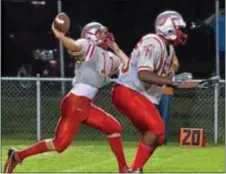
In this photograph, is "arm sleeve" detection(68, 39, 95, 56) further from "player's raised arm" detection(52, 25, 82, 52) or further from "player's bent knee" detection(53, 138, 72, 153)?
"player's bent knee" detection(53, 138, 72, 153)

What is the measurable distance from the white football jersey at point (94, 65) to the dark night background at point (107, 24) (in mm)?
8293

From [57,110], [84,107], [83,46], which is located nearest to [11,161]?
[84,107]

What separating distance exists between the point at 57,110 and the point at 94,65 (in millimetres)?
6078

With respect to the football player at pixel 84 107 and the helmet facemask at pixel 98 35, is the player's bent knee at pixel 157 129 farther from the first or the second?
the helmet facemask at pixel 98 35

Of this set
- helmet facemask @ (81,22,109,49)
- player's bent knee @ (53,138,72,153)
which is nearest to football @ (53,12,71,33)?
helmet facemask @ (81,22,109,49)

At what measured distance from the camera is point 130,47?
1947cm

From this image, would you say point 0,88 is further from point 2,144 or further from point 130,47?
point 130,47

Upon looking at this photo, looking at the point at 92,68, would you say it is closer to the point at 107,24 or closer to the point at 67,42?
the point at 67,42

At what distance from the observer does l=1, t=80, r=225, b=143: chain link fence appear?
609 inches

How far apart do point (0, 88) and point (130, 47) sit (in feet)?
15.0

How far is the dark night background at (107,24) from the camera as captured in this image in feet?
61.9

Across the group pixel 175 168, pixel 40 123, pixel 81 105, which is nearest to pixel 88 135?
pixel 40 123

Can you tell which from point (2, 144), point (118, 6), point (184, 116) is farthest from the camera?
point (118, 6)

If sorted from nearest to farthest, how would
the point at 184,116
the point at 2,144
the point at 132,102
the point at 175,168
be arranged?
the point at 132,102 → the point at 175,168 → the point at 2,144 → the point at 184,116
